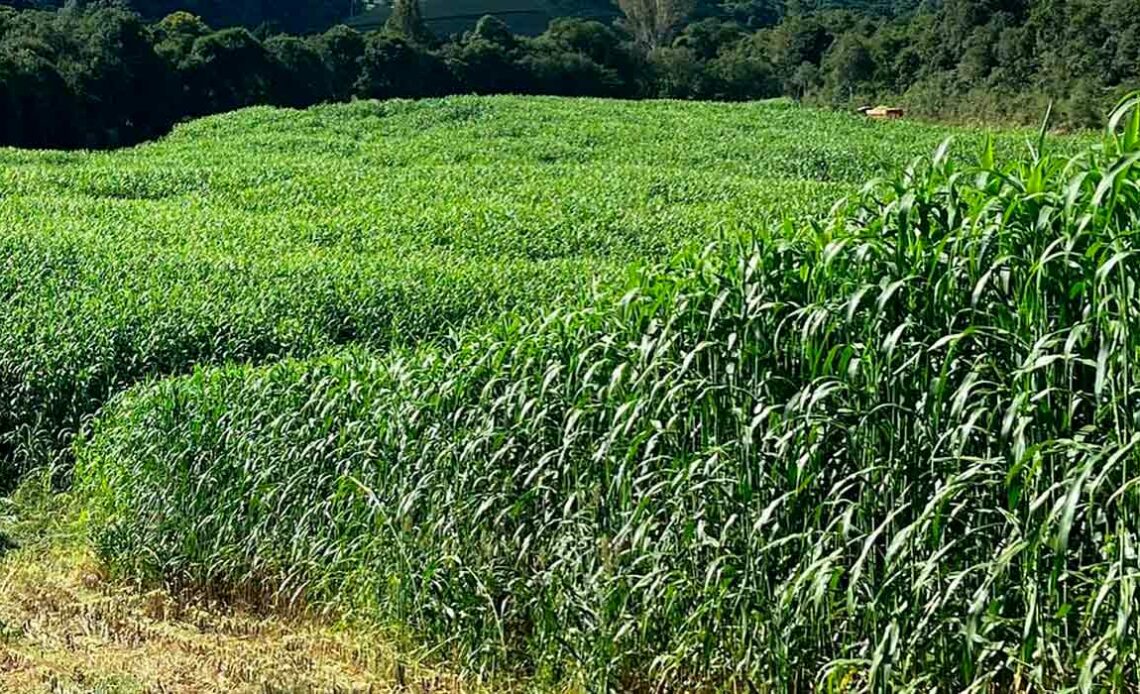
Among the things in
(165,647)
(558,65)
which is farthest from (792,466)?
(558,65)

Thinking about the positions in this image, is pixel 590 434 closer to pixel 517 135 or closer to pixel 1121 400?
pixel 1121 400

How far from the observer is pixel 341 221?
15.4m

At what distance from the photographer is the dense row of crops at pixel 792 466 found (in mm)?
3338

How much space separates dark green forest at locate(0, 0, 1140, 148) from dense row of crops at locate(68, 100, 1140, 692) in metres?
27.3

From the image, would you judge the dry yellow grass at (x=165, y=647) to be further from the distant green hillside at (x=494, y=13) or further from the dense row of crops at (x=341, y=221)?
the distant green hillside at (x=494, y=13)

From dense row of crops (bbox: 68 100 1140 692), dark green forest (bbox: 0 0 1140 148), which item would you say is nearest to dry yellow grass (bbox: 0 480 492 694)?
dense row of crops (bbox: 68 100 1140 692)

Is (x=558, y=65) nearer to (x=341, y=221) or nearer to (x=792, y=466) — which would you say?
(x=341, y=221)

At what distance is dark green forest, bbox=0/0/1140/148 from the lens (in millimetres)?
32219

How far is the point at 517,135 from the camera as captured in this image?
2708 centimetres

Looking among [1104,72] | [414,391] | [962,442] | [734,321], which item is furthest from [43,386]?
[1104,72]

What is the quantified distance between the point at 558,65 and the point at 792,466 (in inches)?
1712

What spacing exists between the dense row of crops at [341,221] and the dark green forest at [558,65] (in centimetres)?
511

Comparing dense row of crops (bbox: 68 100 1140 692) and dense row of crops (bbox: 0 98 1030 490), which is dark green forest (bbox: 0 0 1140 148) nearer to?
dense row of crops (bbox: 0 98 1030 490)

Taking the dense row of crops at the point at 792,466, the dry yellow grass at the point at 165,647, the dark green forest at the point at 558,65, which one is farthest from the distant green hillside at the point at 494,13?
the dense row of crops at the point at 792,466
